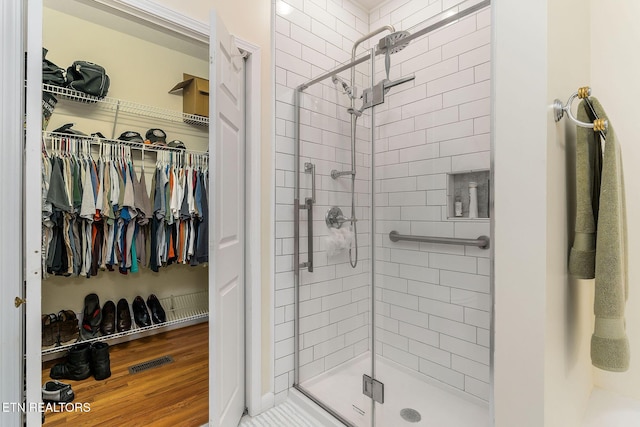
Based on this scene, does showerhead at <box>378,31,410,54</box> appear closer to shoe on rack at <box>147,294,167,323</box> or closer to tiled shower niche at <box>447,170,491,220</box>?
tiled shower niche at <box>447,170,491,220</box>

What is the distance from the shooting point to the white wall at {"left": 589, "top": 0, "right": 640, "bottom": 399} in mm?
1552

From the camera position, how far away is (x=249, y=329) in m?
1.81

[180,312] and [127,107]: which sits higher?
[127,107]

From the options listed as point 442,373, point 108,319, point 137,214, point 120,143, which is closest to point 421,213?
point 442,373

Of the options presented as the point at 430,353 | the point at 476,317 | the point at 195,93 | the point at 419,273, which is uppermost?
the point at 195,93

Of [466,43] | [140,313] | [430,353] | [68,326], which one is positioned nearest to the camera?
[466,43]

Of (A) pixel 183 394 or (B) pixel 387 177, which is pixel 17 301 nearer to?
(A) pixel 183 394

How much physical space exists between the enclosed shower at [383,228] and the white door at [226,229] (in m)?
0.27

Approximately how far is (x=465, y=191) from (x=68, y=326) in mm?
3090

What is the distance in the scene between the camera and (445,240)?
188 cm

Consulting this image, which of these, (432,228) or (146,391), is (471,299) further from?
(146,391)

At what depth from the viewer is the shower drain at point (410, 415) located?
1688 mm

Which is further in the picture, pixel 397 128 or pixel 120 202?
pixel 120 202

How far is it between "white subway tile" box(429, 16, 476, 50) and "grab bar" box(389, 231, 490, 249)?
1094mm
